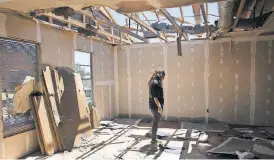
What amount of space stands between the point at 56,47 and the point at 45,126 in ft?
5.49

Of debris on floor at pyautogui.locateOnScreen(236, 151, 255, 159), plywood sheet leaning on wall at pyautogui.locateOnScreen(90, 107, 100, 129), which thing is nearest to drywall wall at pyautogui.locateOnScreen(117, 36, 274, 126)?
plywood sheet leaning on wall at pyautogui.locateOnScreen(90, 107, 100, 129)

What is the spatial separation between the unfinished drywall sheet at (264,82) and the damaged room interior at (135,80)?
0.9 inches

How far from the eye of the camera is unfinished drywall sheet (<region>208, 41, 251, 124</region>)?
588cm

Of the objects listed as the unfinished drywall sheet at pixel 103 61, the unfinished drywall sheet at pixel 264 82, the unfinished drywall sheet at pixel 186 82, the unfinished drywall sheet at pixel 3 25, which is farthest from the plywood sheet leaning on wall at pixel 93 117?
the unfinished drywall sheet at pixel 264 82

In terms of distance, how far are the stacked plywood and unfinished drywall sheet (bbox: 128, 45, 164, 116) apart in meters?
2.44

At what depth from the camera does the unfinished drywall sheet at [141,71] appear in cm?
671

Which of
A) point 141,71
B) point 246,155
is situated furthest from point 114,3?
point 141,71

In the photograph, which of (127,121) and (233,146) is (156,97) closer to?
(233,146)

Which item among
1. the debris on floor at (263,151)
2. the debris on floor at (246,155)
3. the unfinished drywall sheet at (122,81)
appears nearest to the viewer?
the debris on floor at (246,155)

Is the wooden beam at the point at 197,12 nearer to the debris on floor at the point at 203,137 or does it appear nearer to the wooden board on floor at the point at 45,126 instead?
the debris on floor at the point at 203,137

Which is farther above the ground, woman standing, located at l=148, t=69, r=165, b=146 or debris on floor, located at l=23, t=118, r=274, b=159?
woman standing, located at l=148, t=69, r=165, b=146

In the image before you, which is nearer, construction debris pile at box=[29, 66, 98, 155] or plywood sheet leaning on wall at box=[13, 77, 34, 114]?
plywood sheet leaning on wall at box=[13, 77, 34, 114]

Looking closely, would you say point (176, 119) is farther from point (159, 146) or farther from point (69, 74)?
point (69, 74)

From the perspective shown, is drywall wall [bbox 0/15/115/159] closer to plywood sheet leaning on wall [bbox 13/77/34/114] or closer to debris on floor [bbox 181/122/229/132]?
plywood sheet leaning on wall [bbox 13/77/34/114]
